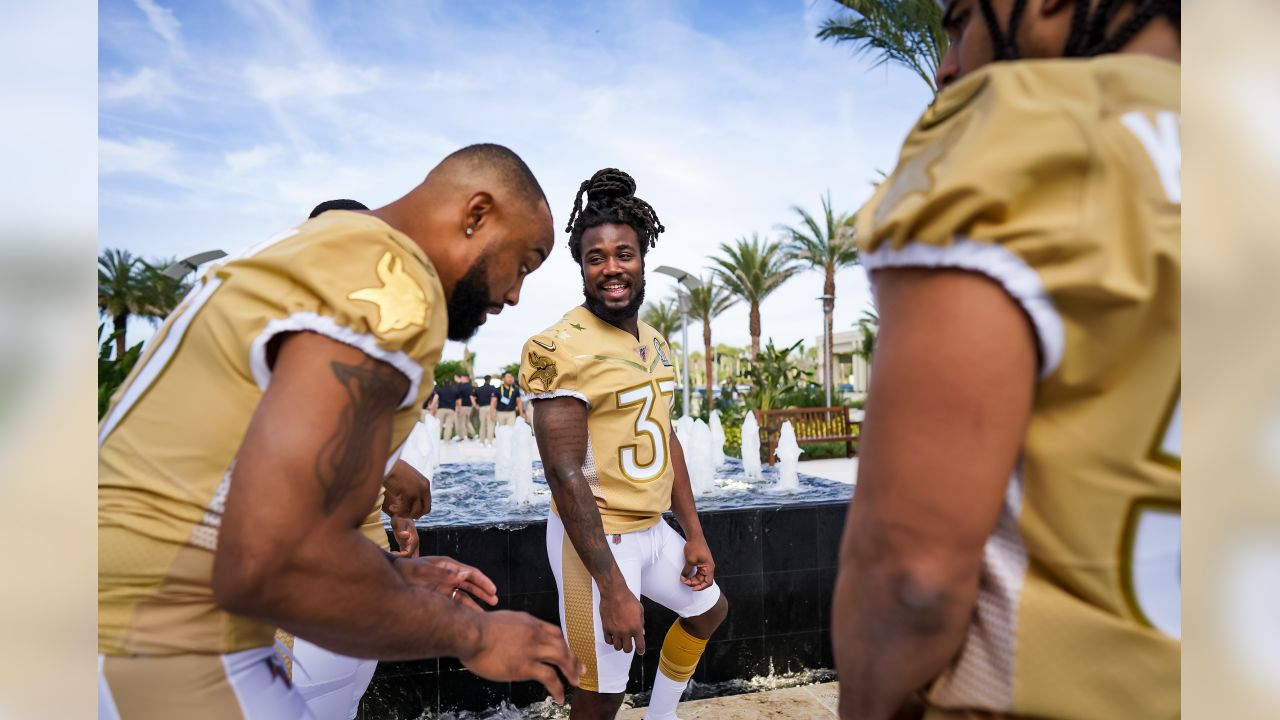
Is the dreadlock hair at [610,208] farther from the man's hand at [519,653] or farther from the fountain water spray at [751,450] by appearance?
the fountain water spray at [751,450]

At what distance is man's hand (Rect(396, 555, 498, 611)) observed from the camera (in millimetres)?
2088

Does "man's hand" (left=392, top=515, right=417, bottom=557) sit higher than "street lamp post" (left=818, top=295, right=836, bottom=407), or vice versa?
"street lamp post" (left=818, top=295, right=836, bottom=407)

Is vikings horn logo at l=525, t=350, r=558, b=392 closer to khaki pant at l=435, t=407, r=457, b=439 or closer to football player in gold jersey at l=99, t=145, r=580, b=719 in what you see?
football player in gold jersey at l=99, t=145, r=580, b=719

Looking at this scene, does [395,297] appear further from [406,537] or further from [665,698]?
[665,698]

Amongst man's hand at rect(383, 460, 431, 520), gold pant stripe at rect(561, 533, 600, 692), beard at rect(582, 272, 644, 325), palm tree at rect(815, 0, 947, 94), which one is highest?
palm tree at rect(815, 0, 947, 94)

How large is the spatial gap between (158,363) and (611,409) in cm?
218

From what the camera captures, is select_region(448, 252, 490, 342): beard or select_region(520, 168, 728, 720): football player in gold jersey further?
select_region(520, 168, 728, 720): football player in gold jersey

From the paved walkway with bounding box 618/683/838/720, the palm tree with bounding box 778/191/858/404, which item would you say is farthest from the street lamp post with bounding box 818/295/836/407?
the paved walkway with bounding box 618/683/838/720

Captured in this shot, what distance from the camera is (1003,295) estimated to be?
876 mm

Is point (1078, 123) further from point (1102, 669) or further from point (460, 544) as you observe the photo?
point (460, 544)

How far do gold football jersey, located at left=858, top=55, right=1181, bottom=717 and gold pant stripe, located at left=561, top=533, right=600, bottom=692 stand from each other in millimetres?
2449

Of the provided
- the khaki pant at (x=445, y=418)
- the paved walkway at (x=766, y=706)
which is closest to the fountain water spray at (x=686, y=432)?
the paved walkway at (x=766, y=706)

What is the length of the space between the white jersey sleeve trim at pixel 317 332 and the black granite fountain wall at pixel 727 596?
10.3ft

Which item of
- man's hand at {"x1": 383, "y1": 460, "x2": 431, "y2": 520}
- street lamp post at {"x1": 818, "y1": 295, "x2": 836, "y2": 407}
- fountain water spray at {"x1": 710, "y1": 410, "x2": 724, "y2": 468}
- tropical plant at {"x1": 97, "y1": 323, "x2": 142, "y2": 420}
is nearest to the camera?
man's hand at {"x1": 383, "y1": 460, "x2": 431, "y2": 520}
